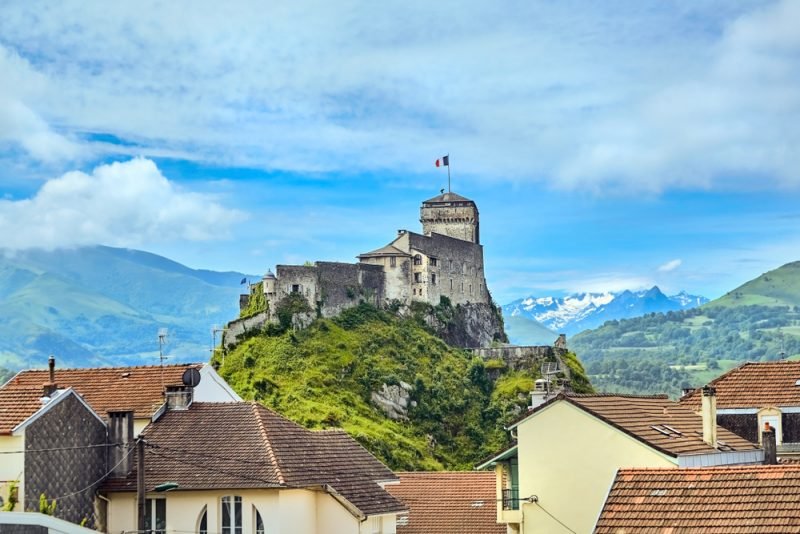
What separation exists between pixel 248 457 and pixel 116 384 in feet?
23.4

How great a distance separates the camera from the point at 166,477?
3978cm

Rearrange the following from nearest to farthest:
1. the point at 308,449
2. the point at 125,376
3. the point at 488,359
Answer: the point at 308,449, the point at 125,376, the point at 488,359

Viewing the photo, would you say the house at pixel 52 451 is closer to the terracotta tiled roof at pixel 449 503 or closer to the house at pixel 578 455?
the house at pixel 578 455

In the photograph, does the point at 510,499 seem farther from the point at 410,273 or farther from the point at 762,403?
Answer: the point at 410,273

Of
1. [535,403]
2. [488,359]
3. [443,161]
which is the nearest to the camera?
[535,403]

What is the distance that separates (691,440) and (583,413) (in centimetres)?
399

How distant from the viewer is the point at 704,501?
28875mm

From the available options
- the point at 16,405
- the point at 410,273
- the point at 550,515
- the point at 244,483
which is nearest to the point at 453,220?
the point at 410,273

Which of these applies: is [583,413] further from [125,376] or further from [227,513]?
[125,376]

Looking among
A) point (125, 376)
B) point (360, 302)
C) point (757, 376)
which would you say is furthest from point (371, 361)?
point (125, 376)

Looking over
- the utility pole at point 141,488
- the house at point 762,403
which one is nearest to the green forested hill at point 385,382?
the house at point 762,403

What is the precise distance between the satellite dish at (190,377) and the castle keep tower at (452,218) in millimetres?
115134

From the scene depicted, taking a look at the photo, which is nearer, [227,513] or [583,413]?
[227,513]

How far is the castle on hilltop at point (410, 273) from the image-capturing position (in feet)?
427
